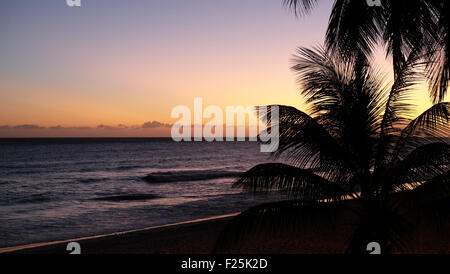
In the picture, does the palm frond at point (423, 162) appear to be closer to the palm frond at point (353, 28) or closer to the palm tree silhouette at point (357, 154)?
the palm tree silhouette at point (357, 154)

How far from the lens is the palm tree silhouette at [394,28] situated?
18.1ft

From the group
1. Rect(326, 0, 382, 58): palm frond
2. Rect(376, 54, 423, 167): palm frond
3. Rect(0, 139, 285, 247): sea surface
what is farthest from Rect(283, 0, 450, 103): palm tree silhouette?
Rect(0, 139, 285, 247): sea surface

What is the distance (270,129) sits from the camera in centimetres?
484

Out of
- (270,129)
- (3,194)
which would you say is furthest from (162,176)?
(270,129)

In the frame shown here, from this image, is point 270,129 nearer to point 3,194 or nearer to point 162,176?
point 3,194

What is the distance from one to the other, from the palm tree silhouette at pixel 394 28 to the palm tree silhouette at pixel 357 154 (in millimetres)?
768

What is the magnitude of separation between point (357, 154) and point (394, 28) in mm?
2328

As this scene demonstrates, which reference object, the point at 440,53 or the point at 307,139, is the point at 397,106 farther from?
the point at 440,53

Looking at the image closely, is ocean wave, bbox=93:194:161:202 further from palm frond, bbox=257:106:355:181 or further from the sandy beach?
palm frond, bbox=257:106:355:181

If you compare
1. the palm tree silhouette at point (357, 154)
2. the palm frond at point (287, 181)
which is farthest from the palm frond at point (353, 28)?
the palm frond at point (287, 181)

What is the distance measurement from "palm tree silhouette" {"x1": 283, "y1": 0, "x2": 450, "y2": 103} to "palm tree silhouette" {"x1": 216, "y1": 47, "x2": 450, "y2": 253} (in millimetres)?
768
